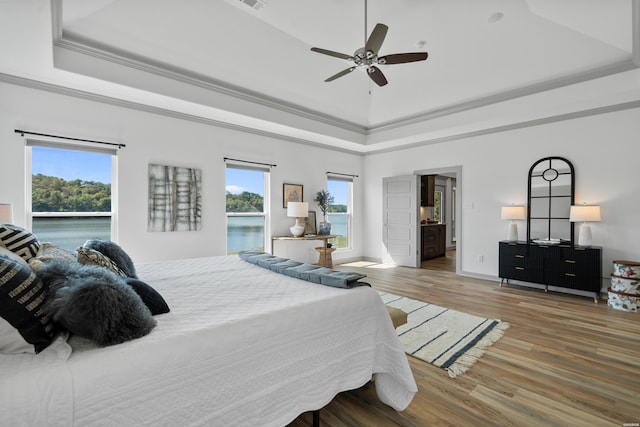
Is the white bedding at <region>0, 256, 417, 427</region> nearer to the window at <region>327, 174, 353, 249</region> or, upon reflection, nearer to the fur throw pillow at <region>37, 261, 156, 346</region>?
the fur throw pillow at <region>37, 261, 156, 346</region>

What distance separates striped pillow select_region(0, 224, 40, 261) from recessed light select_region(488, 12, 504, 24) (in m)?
4.78

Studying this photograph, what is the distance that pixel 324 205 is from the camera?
618 cm

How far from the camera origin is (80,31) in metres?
3.04

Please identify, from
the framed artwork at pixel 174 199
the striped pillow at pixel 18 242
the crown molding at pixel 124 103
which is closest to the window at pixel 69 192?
the framed artwork at pixel 174 199

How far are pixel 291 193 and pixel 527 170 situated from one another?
4058 mm

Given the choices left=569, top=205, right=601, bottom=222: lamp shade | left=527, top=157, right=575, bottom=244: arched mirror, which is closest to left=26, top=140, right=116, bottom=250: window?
left=527, top=157, right=575, bottom=244: arched mirror

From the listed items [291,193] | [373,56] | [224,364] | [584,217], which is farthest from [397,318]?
[291,193]

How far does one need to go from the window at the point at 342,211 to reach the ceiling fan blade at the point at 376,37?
3995 mm

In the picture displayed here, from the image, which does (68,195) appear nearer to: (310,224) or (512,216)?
(310,224)

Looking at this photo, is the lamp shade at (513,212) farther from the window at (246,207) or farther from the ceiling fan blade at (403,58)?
the window at (246,207)

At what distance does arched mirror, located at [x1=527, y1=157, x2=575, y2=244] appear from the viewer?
4559mm

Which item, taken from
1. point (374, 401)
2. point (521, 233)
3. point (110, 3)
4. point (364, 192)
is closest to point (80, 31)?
point (110, 3)

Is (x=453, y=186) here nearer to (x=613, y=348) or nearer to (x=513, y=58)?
(x=513, y=58)

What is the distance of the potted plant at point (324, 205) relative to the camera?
19.7 feet
